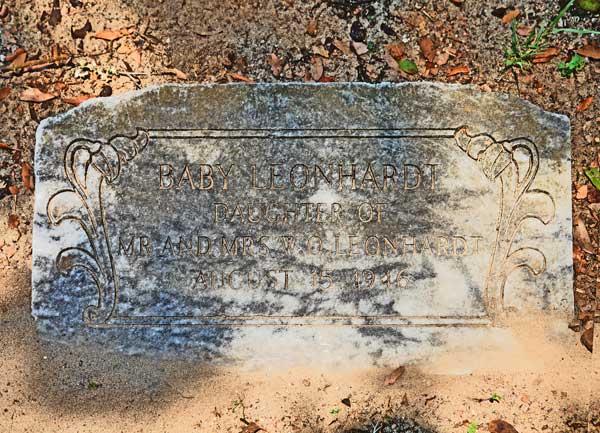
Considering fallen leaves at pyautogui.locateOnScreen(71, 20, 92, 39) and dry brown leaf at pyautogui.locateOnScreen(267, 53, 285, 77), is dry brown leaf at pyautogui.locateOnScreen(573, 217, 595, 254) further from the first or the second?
fallen leaves at pyautogui.locateOnScreen(71, 20, 92, 39)

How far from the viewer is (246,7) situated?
10.6 feet

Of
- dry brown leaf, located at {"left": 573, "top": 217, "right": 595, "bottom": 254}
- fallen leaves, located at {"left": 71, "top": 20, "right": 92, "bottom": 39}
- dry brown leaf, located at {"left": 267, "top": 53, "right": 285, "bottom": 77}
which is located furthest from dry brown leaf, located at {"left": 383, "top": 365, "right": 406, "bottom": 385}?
fallen leaves, located at {"left": 71, "top": 20, "right": 92, "bottom": 39}

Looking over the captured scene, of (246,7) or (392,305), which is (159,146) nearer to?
(246,7)

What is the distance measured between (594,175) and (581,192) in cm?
12

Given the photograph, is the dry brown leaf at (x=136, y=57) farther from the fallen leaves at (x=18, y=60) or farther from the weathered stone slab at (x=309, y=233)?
the fallen leaves at (x=18, y=60)

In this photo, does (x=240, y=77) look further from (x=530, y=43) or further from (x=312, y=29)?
(x=530, y=43)

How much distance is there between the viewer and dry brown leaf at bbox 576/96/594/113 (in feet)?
10.3

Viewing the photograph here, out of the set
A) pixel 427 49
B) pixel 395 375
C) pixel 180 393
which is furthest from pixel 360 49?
pixel 180 393

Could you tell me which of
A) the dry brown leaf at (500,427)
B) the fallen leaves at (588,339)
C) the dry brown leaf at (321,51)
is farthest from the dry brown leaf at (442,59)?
the dry brown leaf at (500,427)

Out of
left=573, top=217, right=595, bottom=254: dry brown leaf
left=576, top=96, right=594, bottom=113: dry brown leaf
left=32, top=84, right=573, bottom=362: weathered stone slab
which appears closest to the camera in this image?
left=32, top=84, right=573, bottom=362: weathered stone slab

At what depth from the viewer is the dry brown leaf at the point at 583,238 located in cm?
303

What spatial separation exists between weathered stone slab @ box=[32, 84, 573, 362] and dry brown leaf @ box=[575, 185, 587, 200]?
Answer: 10.4 inches

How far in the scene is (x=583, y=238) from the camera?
3033 mm

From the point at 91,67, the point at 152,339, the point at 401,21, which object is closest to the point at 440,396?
the point at 152,339
